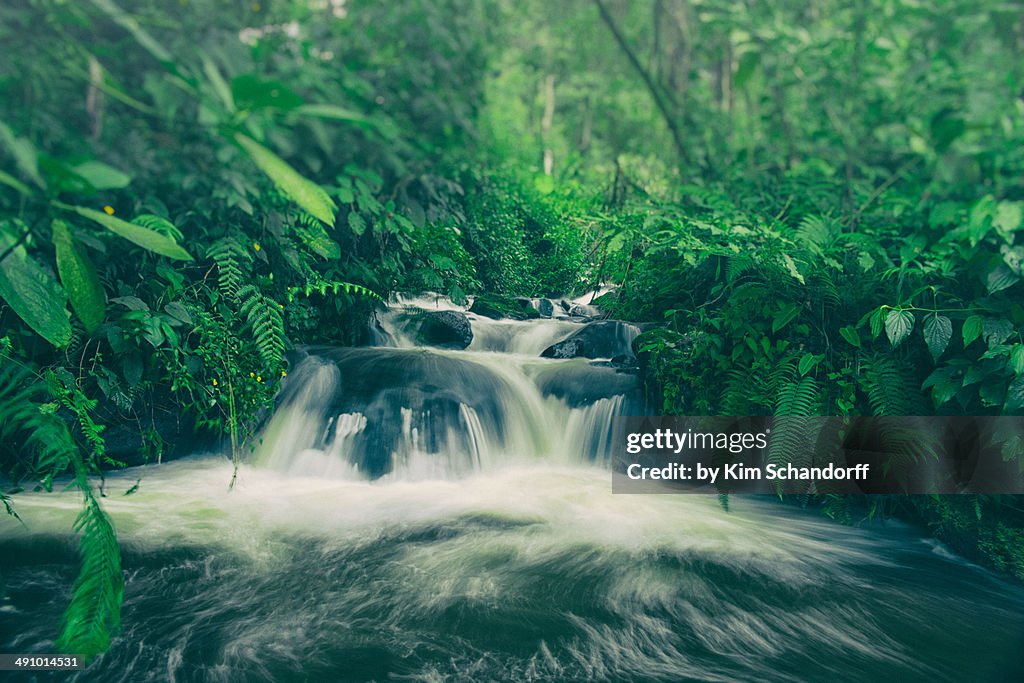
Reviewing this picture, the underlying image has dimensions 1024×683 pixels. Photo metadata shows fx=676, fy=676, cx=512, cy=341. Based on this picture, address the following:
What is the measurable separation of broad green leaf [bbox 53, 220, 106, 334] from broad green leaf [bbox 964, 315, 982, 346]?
→ 209cm

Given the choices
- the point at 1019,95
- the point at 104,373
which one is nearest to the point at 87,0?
the point at 104,373

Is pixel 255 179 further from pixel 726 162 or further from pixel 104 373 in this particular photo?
pixel 726 162

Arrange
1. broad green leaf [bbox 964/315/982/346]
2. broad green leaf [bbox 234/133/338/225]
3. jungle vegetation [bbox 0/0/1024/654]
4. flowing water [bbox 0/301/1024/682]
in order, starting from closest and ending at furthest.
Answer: broad green leaf [bbox 234/133/338/225]
flowing water [bbox 0/301/1024/682]
jungle vegetation [bbox 0/0/1024/654]
broad green leaf [bbox 964/315/982/346]

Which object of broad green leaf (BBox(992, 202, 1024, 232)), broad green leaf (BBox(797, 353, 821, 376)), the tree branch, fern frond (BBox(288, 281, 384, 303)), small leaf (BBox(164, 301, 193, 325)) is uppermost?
the tree branch

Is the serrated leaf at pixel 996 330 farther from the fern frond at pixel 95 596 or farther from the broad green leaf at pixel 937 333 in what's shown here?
the fern frond at pixel 95 596

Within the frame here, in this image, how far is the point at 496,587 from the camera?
179 centimetres

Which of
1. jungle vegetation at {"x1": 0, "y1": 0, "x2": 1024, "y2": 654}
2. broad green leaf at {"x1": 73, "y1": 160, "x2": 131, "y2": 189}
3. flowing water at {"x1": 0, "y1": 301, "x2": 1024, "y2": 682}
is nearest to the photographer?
broad green leaf at {"x1": 73, "y1": 160, "x2": 131, "y2": 189}

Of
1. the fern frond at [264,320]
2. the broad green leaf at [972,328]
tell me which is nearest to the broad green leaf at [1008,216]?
the broad green leaf at [972,328]

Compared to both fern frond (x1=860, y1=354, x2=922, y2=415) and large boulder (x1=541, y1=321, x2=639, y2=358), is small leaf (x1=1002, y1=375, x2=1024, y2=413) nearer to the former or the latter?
fern frond (x1=860, y1=354, x2=922, y2=415)

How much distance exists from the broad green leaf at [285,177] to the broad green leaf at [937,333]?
180 centimetres

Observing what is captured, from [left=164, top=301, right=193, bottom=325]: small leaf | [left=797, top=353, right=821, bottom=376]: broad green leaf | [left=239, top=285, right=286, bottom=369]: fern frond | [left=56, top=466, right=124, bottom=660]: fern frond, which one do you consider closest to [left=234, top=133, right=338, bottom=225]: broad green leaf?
[left=56, top=466, right=124, bottom=660]: fern frond

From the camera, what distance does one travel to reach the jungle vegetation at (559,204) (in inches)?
70.9

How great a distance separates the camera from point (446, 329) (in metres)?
1.99

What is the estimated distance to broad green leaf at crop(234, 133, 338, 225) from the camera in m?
0.60
